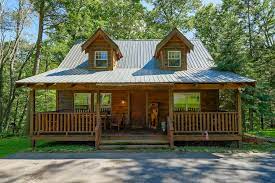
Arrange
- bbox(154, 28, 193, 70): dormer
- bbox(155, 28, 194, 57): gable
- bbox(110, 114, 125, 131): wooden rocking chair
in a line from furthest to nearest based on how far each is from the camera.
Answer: bbox(154, 28, 193, 70): dormer < bbox(155, 28, 194, 57): gable < bbox(110, 114, 125, 131): wooden rocking chair

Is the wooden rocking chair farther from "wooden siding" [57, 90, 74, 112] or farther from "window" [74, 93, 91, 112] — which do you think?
"wooden siding" [57, 90, 74, 112]

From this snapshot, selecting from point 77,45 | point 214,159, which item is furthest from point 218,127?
point 77,45

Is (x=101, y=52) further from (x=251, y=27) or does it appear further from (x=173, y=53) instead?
(x=251, y=27)

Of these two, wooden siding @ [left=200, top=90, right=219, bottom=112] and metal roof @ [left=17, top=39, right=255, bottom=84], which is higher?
metal roof @ [left=17, top=39, right=255, bottom=84]

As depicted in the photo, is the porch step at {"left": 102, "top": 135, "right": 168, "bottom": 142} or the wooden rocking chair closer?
the porch step at {"left": 102, "top": 135, "right": 168, "bottom": 142}

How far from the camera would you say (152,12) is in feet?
110

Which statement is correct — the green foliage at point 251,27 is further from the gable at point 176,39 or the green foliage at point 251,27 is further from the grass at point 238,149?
the grass at point 238,149

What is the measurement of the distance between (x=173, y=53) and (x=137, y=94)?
3.28 m

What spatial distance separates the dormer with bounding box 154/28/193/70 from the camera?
55.5 feet

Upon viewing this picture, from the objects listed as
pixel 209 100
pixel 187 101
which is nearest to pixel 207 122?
pixel 187 101

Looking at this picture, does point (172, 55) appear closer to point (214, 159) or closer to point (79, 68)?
point (79, 68)

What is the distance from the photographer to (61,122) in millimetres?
14102

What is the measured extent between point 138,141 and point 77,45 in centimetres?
1061

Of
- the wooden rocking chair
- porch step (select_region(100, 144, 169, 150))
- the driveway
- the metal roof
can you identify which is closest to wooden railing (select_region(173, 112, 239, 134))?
porch step (select_region(100, 144, 169, 150))
